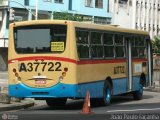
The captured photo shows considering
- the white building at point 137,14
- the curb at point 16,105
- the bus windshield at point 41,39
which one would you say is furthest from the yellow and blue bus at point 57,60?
the white building at point 137,14

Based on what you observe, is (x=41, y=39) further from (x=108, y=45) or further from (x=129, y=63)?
(x=129, y=63)

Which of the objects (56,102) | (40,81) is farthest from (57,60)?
(56,102)

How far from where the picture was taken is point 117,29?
22844 mm

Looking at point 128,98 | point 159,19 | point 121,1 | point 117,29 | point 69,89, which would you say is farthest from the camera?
point 159,19

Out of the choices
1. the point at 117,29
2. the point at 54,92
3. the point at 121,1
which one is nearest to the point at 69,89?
the point at 54,92

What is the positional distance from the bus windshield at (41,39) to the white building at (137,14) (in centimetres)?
6519

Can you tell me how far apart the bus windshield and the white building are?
214 ft

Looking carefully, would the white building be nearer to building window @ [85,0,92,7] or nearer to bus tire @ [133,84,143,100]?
building window @ [85,0,92,7]

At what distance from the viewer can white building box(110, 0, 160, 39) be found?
281 feet

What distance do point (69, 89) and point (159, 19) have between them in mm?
83707

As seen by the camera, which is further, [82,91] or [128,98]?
[128,98]

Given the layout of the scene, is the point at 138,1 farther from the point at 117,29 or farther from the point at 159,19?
the point at 117,29

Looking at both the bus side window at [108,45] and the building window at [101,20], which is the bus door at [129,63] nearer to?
the bus side window at [108,45]

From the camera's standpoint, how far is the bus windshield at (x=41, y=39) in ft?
62.7
